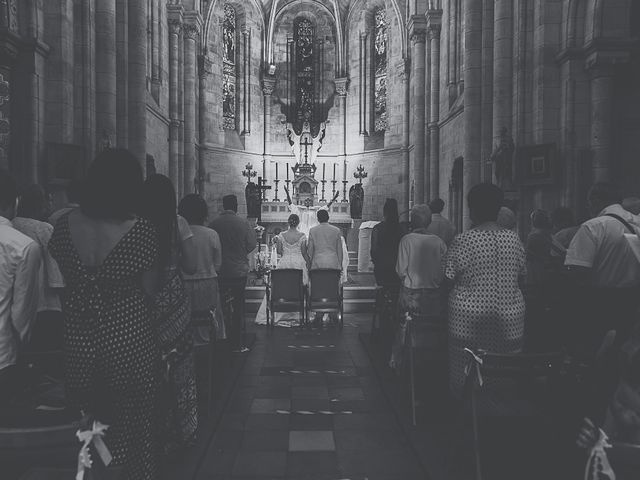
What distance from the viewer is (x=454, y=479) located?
3.66 m

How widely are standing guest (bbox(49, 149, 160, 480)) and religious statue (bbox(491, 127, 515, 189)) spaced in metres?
→ 8.67

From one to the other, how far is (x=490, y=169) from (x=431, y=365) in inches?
291

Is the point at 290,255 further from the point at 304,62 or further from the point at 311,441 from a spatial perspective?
the point at 304,62

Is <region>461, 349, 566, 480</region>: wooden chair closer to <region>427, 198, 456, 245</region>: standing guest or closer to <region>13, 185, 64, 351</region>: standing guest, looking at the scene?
<region>13, 185, 64, 351</region>: standing guest

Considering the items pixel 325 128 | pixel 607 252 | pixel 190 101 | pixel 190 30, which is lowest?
pixel 607 252

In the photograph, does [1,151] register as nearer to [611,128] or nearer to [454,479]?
[454,479]

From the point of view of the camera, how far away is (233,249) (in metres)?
7.38

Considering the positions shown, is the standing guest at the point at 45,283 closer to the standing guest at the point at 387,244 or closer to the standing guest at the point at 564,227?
the standing guest at the point at 387,244

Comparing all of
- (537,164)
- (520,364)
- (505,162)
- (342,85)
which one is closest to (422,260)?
(520,364)

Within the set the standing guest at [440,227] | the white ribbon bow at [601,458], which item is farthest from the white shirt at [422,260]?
the white ribbon bow at [601,458]

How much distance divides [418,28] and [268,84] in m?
8.09

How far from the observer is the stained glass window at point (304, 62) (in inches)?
1004

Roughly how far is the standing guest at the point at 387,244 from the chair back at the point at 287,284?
5.80 feet

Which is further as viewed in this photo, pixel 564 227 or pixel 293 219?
pixel 293 219
